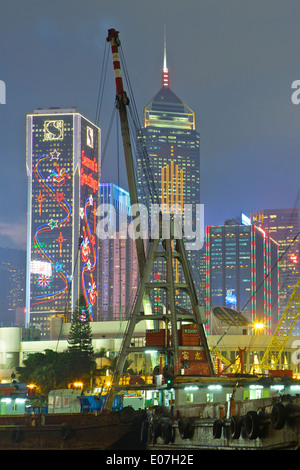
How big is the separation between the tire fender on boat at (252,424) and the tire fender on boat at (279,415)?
180cm

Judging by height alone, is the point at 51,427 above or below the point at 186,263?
below

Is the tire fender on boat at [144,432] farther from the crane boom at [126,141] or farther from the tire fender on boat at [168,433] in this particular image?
the crane boom at [126,141]

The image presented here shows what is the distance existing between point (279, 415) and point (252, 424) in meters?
2.65

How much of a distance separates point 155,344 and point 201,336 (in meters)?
4.21

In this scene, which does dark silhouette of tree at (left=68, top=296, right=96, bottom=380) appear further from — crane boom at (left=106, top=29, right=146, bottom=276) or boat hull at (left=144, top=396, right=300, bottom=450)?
boat hull at (left=144, top=396, right=300, bottom=450)

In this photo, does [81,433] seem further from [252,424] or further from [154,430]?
[252,424]

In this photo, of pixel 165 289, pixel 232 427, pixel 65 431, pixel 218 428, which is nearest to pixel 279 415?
pixel 232 427

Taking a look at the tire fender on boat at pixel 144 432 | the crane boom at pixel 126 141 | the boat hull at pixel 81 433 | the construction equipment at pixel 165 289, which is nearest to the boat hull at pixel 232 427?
the tire fender on boat at pixel 144 432

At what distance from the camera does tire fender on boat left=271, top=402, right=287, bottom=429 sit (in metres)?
34.9

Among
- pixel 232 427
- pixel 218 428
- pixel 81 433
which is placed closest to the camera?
pixel 232 427

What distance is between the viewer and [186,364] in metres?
68.8

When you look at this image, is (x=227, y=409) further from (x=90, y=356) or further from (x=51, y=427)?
(x=90, y=356)

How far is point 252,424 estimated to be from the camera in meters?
37.4
